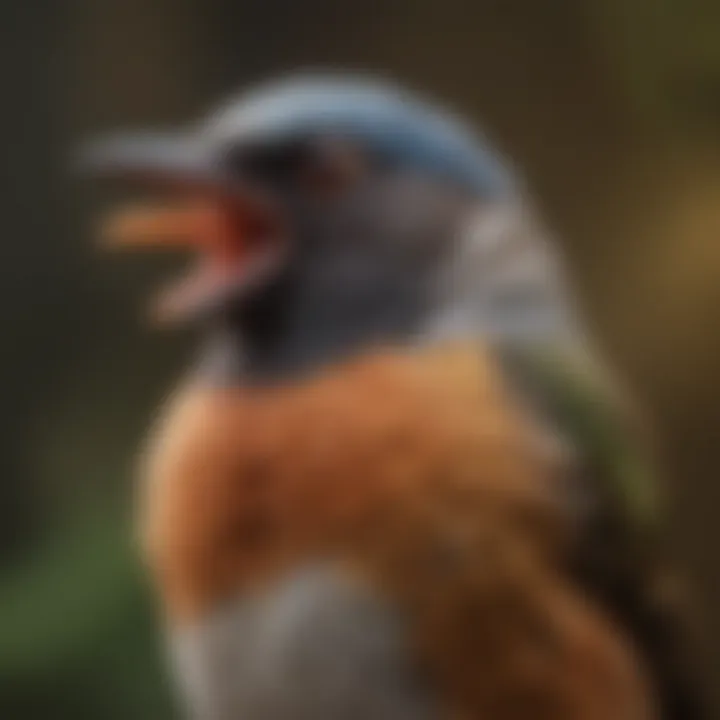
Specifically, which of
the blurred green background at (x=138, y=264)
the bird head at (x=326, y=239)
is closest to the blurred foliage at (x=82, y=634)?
the blurred green background at (x=138, y=264)

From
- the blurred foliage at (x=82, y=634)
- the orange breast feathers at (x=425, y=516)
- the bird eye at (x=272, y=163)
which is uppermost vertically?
the bird eye at (x=272, y=163)

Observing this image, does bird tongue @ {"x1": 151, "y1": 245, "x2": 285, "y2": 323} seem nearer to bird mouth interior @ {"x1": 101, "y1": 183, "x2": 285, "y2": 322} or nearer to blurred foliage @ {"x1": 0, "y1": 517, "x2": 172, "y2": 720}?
bird mouth interior @ {"x1": 101, "y1": 183, "x2": 285, "y2": 322}

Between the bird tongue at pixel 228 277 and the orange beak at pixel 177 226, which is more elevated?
the orange beak at pixel 177 226

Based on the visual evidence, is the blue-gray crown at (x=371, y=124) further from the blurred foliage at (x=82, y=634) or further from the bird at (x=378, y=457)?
the blurred foliage at (x=82, y=634)

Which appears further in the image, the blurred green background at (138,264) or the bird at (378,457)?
the blurred green background at (138,264)

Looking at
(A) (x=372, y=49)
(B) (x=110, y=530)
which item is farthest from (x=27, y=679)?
(A) (x=372, y=49)

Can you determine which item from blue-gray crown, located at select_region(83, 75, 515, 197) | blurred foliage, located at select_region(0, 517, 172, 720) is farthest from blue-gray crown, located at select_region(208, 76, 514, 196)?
blurred foliage, located at select_region(0, 517, 172, 720)

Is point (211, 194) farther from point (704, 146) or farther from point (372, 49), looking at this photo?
point (704, 146)

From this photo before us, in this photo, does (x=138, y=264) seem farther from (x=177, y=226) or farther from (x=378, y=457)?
(x=378, y=457)
